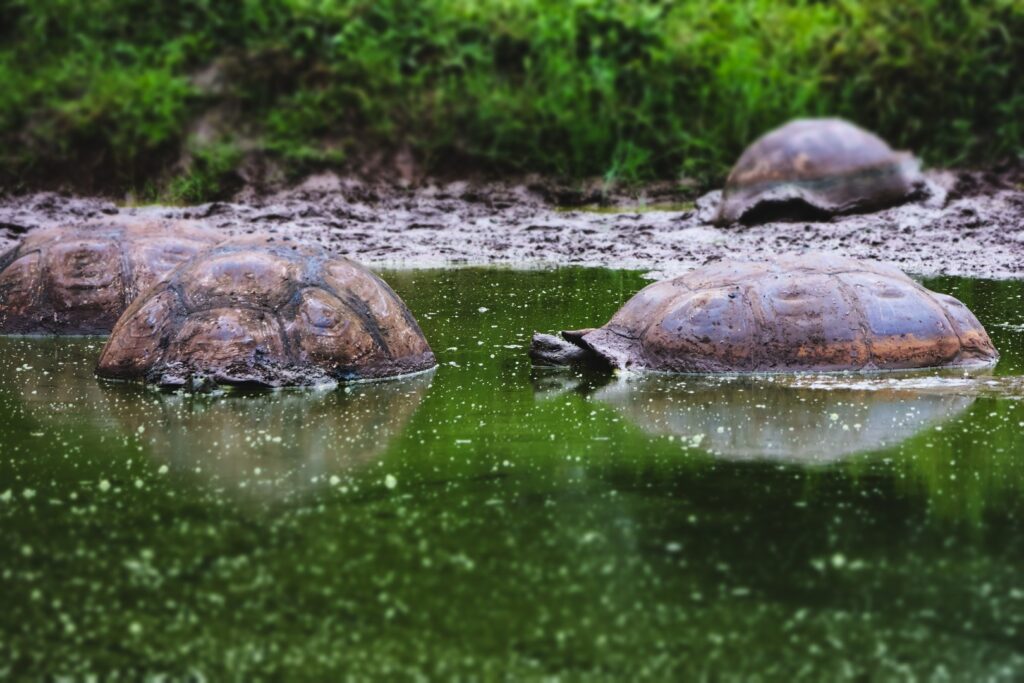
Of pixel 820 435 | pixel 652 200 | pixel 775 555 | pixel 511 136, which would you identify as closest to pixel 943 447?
pixel 820 435

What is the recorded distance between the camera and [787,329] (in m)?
6.31

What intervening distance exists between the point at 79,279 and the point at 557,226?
5.10 metres

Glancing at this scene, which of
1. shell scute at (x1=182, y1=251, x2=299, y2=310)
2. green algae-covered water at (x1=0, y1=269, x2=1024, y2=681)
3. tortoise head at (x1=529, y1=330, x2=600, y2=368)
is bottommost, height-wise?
tortoise head at (x1=529, y1=330, x2=600, y2=368)

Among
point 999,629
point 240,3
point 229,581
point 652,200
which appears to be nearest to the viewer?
point 999,629

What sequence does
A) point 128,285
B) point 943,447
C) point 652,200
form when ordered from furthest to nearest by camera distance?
point 652,200, point 128,285, point 943,447

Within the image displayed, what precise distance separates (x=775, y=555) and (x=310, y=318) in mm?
2974

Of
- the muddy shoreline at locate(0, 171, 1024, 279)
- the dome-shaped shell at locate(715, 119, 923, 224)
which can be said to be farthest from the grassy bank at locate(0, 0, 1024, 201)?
the dome-shaped shell at locate(715, 119, 923, 224)

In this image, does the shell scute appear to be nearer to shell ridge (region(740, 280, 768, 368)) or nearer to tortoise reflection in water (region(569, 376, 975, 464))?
tortoise reflection in water (region(569, 376, 975, 464))

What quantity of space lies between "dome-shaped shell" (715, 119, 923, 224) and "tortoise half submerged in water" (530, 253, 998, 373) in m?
5.89

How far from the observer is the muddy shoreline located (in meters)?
10.6

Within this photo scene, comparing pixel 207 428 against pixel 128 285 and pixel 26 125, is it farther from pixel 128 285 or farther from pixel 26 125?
pixel 26 125

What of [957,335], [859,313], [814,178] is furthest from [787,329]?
[814,178]

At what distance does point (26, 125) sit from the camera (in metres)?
15.5

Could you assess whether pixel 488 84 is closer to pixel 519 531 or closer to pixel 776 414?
pixel 776 414
